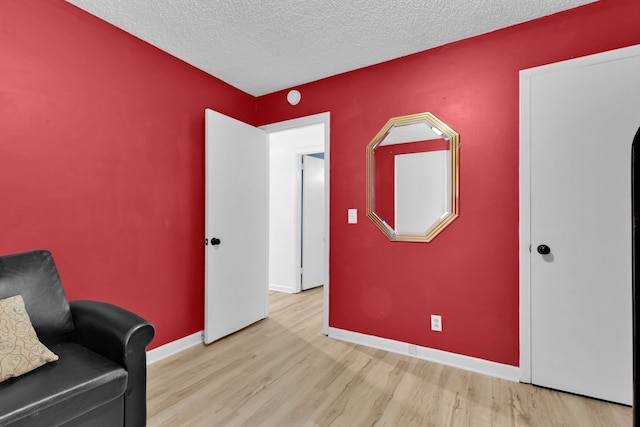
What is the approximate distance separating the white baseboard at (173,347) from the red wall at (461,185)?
1.27 m

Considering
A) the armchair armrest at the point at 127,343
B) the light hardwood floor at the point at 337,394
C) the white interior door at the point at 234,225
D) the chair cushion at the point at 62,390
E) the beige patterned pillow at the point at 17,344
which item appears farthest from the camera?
the white interior door at the point at 234,225

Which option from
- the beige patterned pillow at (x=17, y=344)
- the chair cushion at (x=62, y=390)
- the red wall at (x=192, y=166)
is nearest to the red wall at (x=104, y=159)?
the red wall at (x=192, y=166)

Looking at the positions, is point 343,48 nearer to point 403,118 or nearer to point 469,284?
point 403,118

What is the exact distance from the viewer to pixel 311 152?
421cm

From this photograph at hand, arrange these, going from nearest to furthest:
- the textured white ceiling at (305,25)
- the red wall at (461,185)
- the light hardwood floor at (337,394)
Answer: the light hardwood floor at (337,394)
the textured white ceiling at (305,25)
the red wall at (461,185)

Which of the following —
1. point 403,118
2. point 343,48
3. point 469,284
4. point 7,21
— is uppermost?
point 343,48

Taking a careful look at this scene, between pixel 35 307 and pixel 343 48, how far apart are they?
2507 millimetres

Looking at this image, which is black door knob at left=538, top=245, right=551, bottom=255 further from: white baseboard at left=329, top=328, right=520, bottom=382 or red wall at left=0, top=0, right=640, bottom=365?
white baseboard at left=329, top=328, right=520, bottom=382

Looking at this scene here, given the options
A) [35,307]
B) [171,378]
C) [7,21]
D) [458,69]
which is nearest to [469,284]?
[458,69]

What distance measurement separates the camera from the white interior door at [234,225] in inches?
104

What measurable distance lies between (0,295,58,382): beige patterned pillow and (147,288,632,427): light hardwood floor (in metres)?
0.71

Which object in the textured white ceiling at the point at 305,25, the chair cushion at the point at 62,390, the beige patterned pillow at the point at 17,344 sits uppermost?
the textured white ceiling at the point at 305,25

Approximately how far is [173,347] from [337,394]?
142 cm

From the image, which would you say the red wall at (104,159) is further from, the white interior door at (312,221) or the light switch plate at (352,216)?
the white interior door at (312,221)
